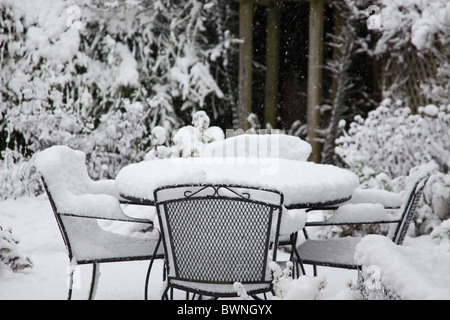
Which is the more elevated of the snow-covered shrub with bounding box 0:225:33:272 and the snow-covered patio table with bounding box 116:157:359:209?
the snow-covered patio table with bounding box 116:157:359:209

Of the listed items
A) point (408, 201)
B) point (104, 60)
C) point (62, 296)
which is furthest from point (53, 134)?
point (408, 201)

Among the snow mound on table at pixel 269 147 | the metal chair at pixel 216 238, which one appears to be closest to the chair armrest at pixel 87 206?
the metal chair at pixel 216 238

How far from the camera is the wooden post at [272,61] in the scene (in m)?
7.29

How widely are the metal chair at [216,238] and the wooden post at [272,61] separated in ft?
17.5

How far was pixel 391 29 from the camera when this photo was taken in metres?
6.28

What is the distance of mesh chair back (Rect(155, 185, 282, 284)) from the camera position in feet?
6.73

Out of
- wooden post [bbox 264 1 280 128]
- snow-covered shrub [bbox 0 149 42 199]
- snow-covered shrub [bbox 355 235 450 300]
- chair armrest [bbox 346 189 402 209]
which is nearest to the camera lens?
snow-covered shrub [bbox 355 235 450 300]

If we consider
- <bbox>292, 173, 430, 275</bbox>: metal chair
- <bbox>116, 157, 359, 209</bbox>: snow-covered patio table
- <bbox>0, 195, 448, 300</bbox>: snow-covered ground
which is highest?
<bbox>116, 157, 359, 209</bbox>: snow-covered patio table

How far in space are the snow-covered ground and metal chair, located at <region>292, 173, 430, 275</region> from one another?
0.12m

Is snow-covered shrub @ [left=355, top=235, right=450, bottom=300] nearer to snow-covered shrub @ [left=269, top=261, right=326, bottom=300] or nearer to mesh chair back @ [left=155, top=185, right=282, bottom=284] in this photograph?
snow-covered shrub @ [left=269, top=261, right=326, bottom=300]

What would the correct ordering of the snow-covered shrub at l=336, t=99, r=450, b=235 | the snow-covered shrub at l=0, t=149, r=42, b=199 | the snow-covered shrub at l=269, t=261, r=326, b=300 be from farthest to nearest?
1. the snow-covered shrub at l=0, t=149, r=42, b=199
2. the snow-covered shrub at l=336, t=99, r=450, b=235
3. the snow-covered shrub at l=269, t=261, r=326, b=300

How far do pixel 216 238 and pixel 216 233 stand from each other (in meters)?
0.02

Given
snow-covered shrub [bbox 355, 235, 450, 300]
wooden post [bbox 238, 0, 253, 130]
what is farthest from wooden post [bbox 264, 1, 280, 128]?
snow-covered shrub [bbox 355, 235, 450, 300]

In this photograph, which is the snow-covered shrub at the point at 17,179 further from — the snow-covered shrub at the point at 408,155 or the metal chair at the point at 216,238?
the metal chair at the point at 216,238
